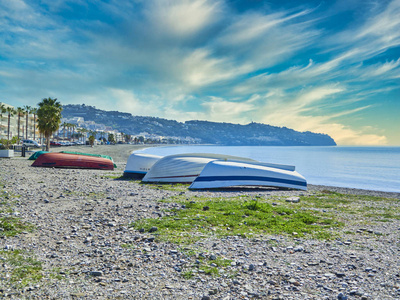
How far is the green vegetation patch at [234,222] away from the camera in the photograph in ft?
31.6

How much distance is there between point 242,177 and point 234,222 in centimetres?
1082

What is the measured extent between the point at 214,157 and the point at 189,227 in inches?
662

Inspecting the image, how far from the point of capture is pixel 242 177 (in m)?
21.6

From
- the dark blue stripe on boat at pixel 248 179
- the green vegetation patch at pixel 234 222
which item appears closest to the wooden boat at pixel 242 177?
the dark blue stripe on boat at pixel 248 179

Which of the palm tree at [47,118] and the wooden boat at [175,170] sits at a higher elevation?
the palm tree at [47,118]

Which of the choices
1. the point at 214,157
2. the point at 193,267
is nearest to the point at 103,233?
the point at 193,267

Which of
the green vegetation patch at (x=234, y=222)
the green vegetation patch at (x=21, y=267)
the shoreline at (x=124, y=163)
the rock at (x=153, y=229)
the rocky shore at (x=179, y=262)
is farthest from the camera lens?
the shoreline at (x=124, y=163)

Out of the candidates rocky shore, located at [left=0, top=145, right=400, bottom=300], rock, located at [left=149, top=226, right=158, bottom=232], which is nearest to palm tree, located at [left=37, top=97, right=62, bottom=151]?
rocky shore, located at [left=0, top=145, right=400, bottom=300]

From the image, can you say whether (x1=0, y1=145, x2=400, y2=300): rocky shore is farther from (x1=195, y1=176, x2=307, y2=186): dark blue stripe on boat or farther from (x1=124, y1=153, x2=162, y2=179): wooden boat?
(x1=124, y1=153, x2=162, y2=179): wooden boat

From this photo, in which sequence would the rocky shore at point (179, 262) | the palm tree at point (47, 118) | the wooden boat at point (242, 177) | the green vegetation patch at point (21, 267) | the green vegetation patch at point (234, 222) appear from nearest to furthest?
the rocky shore at point (179, 262)
the green vegetation patch at point (21, 267)
the green vegetation patch at point (234, 222)
the wooden boat at point (242, 177)
the palm tree at point (47, 118)

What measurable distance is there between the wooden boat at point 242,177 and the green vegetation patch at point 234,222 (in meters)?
6.95

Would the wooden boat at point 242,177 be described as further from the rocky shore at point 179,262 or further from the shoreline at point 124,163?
the rocky shore at point 179,262

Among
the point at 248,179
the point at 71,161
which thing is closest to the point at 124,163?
the point at 71,161

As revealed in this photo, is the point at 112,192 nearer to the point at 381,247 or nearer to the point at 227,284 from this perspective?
the point at 227,284
